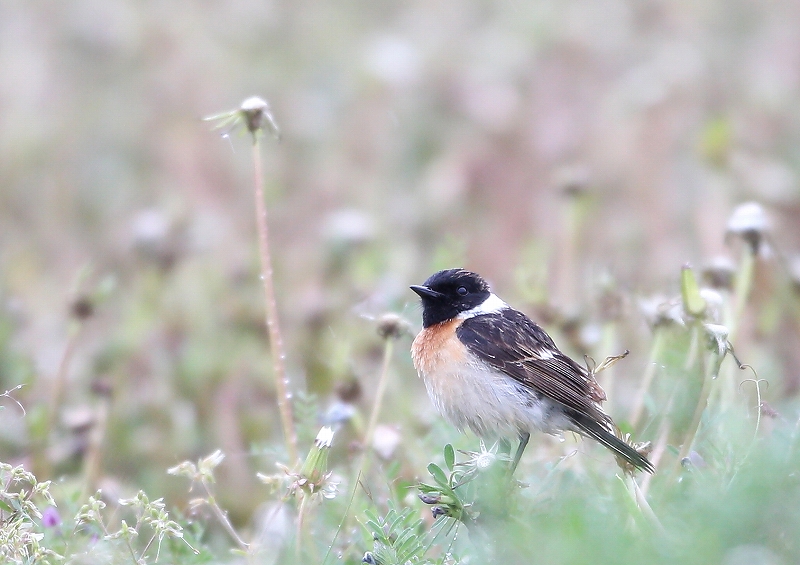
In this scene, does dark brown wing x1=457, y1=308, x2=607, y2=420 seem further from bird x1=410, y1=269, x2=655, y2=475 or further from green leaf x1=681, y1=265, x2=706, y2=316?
green leaf x1=681, y1=265, x2=706, y2=316

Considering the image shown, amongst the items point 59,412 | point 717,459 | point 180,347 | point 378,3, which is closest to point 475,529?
point 717,459

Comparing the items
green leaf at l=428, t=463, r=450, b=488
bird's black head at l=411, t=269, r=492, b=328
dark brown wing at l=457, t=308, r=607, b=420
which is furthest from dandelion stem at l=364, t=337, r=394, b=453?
green leaf at l=428, t=463, r=450, b=488

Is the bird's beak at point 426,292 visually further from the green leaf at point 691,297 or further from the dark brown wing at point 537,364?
the green leaf at point 691,297

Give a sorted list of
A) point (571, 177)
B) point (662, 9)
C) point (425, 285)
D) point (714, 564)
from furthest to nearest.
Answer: point (662, 9), point (571, 177), point (425, 285), point (714, 564)

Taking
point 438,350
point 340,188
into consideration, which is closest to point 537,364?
point 438,350

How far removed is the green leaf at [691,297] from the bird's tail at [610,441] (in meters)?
0.47

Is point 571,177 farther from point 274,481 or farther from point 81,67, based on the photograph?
point 81,67

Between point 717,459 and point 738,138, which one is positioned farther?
point 738,138

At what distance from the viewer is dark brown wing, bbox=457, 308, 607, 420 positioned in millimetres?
3572

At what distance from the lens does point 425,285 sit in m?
4.19

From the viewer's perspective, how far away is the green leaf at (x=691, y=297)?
335 cm

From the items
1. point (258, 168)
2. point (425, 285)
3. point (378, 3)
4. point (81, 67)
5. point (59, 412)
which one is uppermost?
point (378, 3)

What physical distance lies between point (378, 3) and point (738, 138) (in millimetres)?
5085

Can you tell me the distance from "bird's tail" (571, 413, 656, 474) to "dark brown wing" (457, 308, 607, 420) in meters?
0.04
